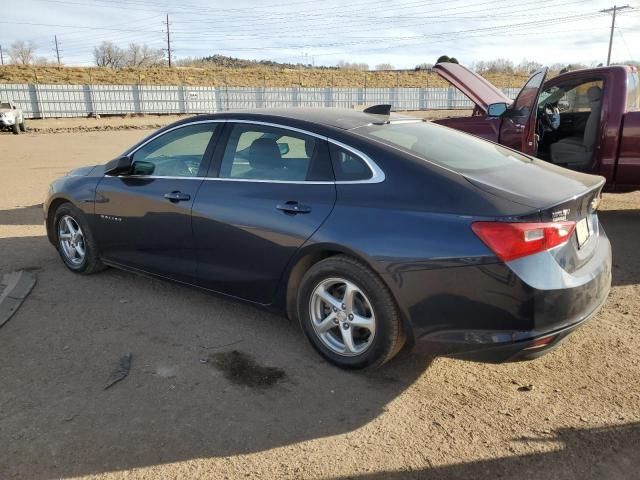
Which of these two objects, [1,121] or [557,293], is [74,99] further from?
[557,293]

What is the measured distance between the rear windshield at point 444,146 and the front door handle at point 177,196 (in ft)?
4.61

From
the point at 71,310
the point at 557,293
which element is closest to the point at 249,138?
the point at 71,310

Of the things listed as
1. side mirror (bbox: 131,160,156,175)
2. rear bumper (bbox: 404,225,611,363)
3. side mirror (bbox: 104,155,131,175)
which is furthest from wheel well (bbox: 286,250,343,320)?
side mirror (bbox: 104,155,131,175)

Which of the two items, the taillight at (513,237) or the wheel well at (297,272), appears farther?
the wheel well at (297,272)

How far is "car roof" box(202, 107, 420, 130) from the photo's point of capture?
376 cm

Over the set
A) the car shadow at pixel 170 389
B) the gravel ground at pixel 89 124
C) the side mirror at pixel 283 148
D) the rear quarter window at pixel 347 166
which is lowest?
the car shadow at pixel 170 389

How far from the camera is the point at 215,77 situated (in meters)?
60.9

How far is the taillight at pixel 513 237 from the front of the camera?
9.18 feet

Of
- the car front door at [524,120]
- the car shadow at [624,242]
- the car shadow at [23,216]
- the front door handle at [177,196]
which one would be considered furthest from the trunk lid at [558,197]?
the car shadow at [23,216]

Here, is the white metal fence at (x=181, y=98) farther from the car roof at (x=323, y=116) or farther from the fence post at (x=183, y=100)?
the car roof at (x=323, y=116)

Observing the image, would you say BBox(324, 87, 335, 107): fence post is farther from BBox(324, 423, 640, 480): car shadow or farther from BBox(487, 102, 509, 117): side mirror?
BBox(324, 423, 640, 480): car shadow

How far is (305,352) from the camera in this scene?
376 cm

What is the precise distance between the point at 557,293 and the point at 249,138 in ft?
7.66

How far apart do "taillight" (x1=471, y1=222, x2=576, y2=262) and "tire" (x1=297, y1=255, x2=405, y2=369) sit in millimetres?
658
